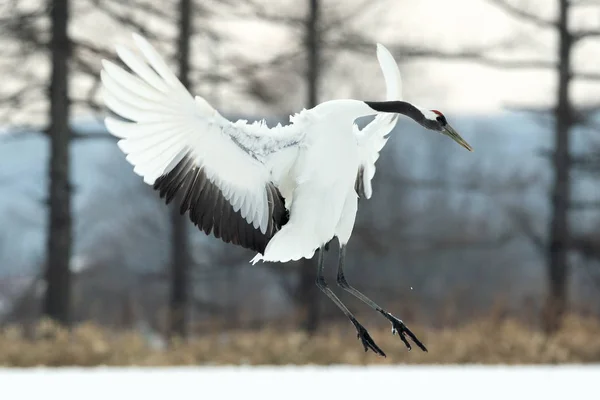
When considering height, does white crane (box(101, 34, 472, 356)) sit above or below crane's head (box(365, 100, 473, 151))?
below

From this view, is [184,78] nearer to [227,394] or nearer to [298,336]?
[298,336]

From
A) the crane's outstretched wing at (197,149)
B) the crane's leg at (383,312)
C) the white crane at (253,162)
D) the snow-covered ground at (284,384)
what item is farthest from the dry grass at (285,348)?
the crane's outstretched wing at (197,149)

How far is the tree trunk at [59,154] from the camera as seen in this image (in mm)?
8359

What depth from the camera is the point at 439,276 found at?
20438 millimetres

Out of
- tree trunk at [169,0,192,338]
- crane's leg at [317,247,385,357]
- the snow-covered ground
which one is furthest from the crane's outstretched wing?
tree trunk at [169,0,192,338]

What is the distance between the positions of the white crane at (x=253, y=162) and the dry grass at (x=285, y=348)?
4448mm

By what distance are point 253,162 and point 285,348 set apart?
4904mm

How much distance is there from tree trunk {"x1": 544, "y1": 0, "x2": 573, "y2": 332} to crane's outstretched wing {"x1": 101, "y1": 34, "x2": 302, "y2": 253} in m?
6.08

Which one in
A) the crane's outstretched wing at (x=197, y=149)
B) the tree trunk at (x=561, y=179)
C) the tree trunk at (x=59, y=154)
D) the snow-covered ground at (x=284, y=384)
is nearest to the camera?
the crane's outstretched wing at (x=197, y=149)

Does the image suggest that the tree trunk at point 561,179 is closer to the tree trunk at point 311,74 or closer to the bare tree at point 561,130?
the bare tree at point 561,130

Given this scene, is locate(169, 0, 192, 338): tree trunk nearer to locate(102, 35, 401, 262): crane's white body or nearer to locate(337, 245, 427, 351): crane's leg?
locate(337, 245, 427, 351): crane's leg

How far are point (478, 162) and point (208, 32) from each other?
16.8 metres

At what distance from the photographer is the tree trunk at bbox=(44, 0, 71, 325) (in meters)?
8.36

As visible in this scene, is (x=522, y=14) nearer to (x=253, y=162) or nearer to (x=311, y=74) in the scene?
(x=311, y=74)
